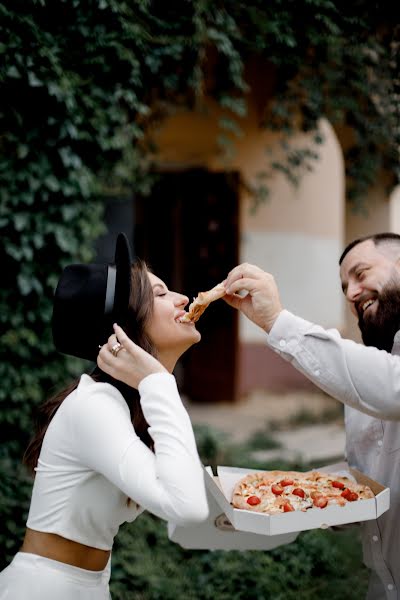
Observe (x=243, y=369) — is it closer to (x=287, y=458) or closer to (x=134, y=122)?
(x=287, y=458)

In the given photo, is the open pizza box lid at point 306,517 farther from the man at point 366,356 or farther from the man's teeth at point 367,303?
the man's teeth at point 367,303

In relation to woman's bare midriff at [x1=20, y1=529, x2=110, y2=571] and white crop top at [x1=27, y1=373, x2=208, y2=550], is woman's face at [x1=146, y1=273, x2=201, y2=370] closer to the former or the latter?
white crop top at [x1=27, y1=373, x2=208, y2=550]

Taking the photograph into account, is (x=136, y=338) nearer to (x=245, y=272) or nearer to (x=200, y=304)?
(x=200, y=304)

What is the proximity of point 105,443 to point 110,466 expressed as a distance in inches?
2.6

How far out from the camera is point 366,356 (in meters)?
1.93

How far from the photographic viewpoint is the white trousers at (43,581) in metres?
1.94

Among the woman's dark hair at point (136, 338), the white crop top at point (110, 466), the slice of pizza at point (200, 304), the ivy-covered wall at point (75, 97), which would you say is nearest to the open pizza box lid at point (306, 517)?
the white crop top at point (110, 466)

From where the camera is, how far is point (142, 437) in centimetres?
224

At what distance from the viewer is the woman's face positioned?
88.9 inches

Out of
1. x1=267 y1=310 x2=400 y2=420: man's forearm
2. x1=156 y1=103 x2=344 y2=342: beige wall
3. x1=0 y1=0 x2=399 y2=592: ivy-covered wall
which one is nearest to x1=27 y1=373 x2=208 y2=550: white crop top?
x1=267 y1=310 x2=400 y2=420: man's forearm

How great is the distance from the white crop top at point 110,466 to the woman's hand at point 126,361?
0.05 meters

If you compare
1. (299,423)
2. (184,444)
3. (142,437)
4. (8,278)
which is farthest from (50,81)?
(299,423)

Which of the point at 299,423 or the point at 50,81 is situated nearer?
the point at 50,81

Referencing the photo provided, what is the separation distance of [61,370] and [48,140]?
1.50m
